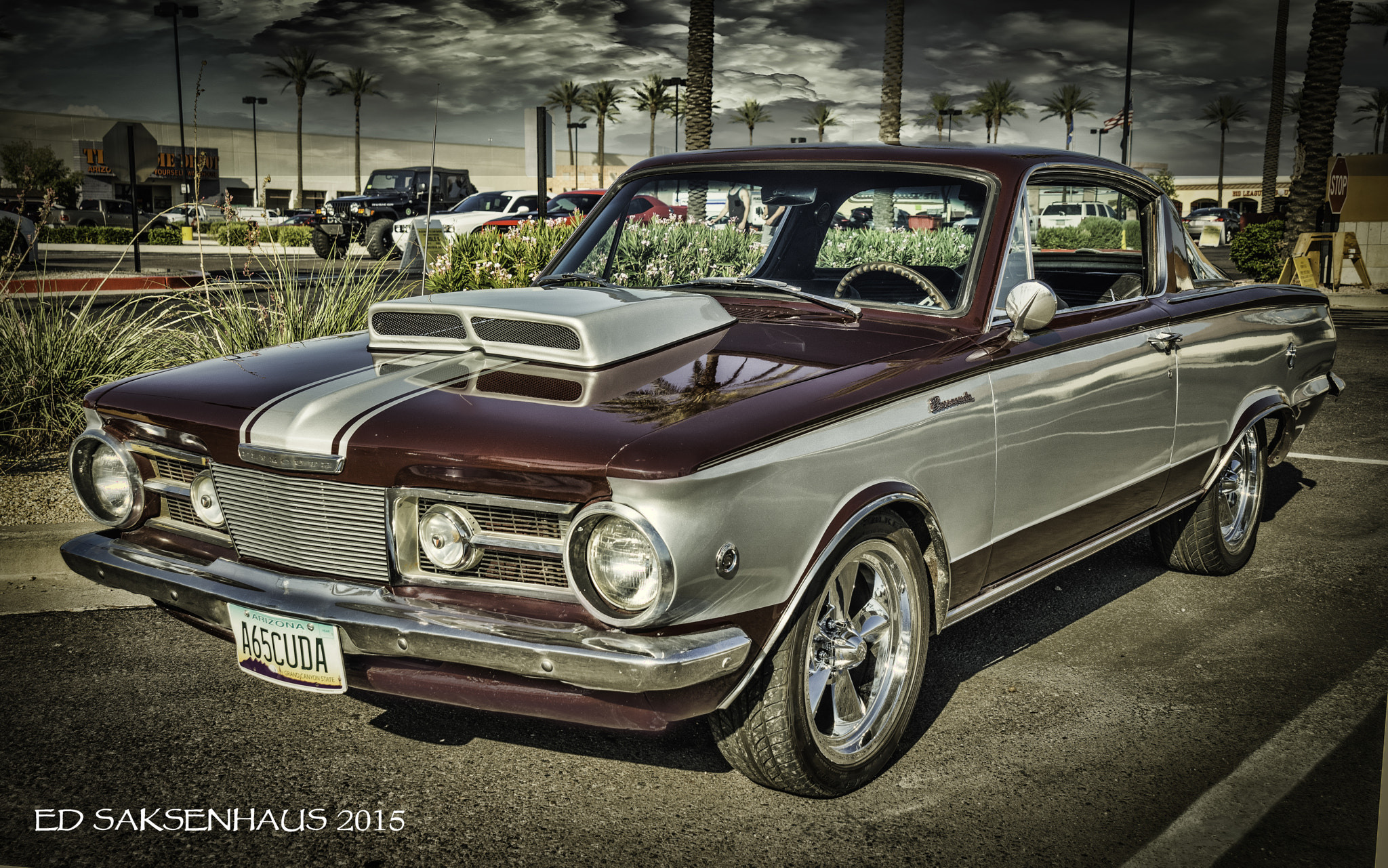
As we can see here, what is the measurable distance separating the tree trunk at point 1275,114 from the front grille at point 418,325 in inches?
1401

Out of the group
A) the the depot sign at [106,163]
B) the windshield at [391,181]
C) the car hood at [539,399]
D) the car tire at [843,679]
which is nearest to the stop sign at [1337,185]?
the car hood at [539,399]

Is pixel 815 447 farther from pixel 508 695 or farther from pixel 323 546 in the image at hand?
pixel 323 546

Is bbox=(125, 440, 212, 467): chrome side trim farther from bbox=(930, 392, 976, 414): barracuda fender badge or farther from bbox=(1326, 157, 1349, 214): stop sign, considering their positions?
bbox=(1326, 157, 1349, 214): stop sign

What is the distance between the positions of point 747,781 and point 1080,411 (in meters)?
1.61

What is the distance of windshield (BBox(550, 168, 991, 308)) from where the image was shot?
12.1 feet

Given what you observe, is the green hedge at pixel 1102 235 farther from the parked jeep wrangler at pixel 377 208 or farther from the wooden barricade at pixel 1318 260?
the parked jeep wrangler at pixel 377 208

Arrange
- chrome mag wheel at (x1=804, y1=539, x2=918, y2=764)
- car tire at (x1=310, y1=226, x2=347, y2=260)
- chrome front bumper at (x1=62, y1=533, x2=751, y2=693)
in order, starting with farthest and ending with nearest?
car tire at (x1=310, y1=226, x2=347, y2=260)
chrome mag wheel at (x1=804, y1=539, x2=918, y2=764)
chrome front bumper at (x1=62, y1=533, x2=751, y2=693)

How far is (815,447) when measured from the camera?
2.68 meters

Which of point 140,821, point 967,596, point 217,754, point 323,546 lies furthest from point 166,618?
point 967,596

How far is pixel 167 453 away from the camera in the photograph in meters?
3.04

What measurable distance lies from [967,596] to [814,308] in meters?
1.01

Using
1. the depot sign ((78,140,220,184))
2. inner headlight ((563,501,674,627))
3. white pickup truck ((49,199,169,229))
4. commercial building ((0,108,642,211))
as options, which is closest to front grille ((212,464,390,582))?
inner headlight ((563,501,674,627))

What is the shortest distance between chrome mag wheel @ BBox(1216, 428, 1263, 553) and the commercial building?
5870 centimetres

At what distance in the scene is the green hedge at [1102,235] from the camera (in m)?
4.63
